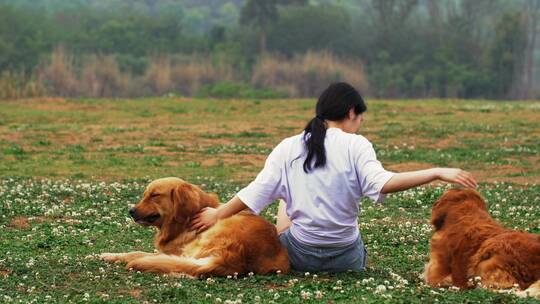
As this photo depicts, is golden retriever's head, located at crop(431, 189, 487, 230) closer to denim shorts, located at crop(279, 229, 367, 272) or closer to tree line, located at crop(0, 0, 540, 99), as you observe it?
denim shorts, located at crop(279, 229, 367, 272)

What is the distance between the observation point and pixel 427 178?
8.15 meters

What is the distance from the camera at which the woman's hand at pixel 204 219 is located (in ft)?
30.5

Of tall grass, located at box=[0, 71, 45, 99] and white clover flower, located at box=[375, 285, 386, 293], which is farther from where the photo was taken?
tall grass, located at box=[0, 71, 45, 99]

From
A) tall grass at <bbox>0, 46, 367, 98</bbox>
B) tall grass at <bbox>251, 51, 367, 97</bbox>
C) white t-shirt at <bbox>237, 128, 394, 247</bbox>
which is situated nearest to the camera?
white t-shirt at <bbox>237, 128, 394, 247</bbox>

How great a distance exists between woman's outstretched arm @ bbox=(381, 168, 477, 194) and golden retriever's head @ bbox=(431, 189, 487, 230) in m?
0.48

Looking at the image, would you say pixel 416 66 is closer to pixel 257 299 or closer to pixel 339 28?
pixel 339 28

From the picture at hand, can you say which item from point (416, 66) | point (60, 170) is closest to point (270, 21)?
point (416, 66)

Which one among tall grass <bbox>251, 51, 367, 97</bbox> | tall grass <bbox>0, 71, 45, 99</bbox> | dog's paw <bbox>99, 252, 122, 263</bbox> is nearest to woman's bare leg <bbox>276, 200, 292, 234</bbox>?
dog's paw <bbox>99, 252, 122, 263</bbox>

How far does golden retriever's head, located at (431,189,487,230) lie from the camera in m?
8.65

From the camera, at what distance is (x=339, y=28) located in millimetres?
79625

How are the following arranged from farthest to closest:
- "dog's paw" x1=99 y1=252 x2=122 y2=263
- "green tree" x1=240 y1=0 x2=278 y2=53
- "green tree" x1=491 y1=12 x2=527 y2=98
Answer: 1. "green tree" x1=240 y1=0 x2=278 y2=53
2. "green tree" x1=491 y1=12 x2=527 y2=98
3. "dog's paw" x1=99 y1=252 x2=122 y2=263

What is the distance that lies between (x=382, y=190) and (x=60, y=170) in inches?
587

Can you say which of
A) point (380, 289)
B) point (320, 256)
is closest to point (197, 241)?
point (320, 256)

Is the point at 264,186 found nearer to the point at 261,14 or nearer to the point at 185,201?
the point at 185,201
